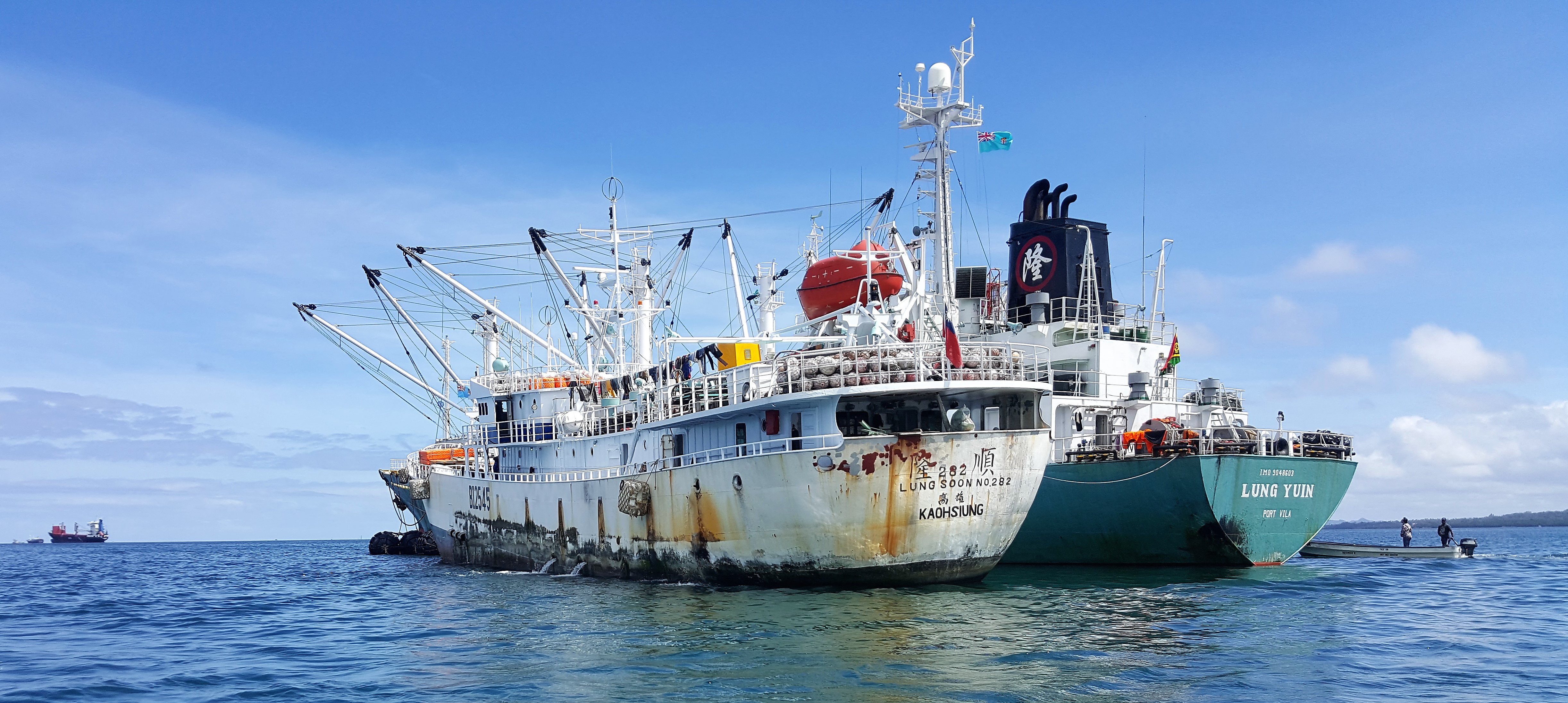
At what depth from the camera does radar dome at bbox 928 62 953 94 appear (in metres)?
42.7

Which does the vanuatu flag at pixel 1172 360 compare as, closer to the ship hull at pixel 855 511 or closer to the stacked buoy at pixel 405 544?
the ship hull at pixel 855 511

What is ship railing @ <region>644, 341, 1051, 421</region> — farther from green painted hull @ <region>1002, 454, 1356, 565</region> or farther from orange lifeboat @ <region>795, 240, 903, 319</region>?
orange lifeboat @ <region>795, 240, 903, 319</region>

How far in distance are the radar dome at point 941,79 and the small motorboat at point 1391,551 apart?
24050 mm

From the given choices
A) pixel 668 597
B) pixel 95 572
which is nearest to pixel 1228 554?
pixel 668 597

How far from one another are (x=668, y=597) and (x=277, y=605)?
50.4ft

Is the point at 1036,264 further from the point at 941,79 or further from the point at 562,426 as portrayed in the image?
the point at 562,426

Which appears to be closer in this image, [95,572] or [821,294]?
[821,294]

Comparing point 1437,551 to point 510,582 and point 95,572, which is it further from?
point 95,572

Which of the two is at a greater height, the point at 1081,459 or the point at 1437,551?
the point at 1081,459

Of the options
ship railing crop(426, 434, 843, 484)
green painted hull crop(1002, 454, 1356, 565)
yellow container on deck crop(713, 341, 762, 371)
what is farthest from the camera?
→ yellow container on deck crop(713, 341, 762, 371)

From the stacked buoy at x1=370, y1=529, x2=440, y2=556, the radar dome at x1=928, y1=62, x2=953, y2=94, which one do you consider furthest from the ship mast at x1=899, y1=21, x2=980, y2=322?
the stacked buoy at x1=370, y1=529, x2=440, y2=556

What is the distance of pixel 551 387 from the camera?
4934 centimetres

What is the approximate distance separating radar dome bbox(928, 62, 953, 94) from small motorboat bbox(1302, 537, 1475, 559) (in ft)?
78.9

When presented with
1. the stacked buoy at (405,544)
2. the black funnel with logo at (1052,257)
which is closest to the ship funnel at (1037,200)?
the black funnel with logo at (1052,257)
